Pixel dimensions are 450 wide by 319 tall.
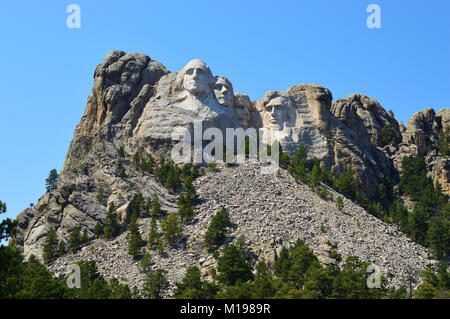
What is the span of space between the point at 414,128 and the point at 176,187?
39.1m

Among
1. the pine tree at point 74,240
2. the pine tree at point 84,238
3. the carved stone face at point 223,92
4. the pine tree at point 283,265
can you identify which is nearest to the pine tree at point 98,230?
the pine tree at point 84,238

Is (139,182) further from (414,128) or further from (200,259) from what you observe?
(414,128)

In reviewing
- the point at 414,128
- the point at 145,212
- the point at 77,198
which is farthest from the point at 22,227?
the point at 414,128

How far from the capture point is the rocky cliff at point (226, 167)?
7506cm

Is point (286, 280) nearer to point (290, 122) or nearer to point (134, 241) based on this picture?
point (134, 241)

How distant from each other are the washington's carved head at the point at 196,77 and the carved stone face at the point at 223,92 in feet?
4.41

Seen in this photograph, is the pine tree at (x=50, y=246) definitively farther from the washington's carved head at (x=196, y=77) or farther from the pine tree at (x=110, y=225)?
the washington's carved head at (x=196, y=77)

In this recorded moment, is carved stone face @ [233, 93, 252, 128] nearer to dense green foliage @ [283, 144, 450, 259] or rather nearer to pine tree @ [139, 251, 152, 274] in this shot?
dense green foliage @ [283, 144, 450, 259]

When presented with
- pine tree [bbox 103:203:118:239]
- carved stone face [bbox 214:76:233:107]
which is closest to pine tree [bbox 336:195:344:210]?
carved stone face [bbox 214:76:233:107]

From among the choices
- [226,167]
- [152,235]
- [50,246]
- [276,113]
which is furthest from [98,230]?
[276,113]

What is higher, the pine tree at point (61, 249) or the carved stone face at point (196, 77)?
the carved stone face at point (196, 77)

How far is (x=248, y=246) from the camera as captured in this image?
71125 mm

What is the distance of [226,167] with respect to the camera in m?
89.2
